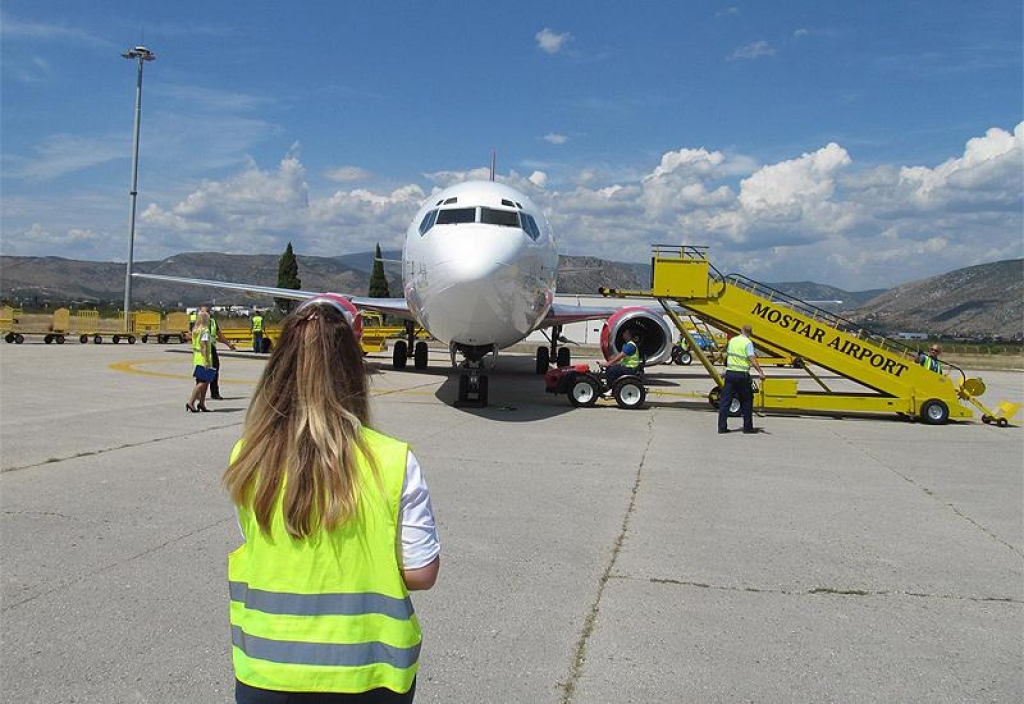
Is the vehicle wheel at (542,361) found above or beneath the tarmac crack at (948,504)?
above

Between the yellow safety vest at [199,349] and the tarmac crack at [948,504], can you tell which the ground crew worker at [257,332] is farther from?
the tarmac crack at [948,504]

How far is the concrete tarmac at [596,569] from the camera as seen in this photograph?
144 inches

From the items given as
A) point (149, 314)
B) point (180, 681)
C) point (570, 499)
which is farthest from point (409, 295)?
point (149, 314)

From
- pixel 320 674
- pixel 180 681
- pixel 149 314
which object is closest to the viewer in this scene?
pixel 320 674

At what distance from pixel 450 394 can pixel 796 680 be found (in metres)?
12.9

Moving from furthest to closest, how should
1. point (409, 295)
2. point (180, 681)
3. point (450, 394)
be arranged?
point (450, 394), point (409, 295), point (180, 681)

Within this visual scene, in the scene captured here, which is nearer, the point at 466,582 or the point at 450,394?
the point at 466,582

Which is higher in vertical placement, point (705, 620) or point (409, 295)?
Result: point (409, 295)

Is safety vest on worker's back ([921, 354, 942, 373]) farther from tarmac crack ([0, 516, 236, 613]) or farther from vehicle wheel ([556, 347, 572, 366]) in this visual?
tarmac crack ([0, 516, 236, 613])

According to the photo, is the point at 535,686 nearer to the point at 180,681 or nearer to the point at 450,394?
the point at 180,681

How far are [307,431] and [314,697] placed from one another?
0.67 metres

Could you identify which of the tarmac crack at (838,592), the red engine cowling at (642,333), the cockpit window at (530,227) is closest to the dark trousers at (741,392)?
the cockpit window at (530,227)

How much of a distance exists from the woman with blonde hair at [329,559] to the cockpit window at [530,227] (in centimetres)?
1078

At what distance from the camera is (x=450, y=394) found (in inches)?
642
